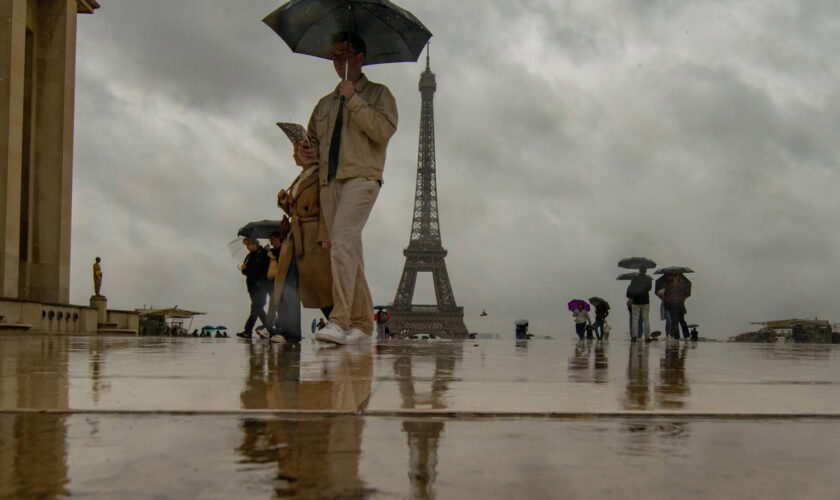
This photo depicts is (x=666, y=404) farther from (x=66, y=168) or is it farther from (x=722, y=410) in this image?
(x=66, y=168)

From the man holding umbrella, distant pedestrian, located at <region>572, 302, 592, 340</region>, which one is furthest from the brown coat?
distant pedestrian, located at <region>572, 302, 592, 340</region>

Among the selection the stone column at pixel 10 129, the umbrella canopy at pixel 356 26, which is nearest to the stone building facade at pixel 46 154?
the stone column at pixel 10 129

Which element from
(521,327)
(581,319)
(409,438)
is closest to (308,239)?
(409,438)

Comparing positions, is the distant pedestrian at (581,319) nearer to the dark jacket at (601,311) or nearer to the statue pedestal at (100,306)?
the dark jacket at (601,311)

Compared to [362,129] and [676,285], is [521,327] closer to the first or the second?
[676,285]

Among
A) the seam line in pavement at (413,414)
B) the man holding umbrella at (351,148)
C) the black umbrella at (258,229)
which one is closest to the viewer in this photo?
the seam line in pavement at (413,414)

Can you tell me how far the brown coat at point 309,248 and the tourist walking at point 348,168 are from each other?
0.49 metres

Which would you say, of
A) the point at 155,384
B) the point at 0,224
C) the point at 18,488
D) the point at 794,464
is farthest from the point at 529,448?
the point at 0,224

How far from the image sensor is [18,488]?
1.46 metres

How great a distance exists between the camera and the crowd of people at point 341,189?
764cm

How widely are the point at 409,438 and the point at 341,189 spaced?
5.86 metres

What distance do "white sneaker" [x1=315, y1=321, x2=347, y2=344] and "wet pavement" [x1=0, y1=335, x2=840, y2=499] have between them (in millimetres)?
3689

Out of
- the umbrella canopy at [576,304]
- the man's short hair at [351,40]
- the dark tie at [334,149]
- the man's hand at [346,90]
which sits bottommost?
the umbrella canopy at [576,304]

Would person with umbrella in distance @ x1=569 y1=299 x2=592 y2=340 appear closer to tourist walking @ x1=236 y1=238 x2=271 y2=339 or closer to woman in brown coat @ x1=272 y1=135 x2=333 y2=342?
tourist walking @ x1=236 y1=238 x2=271 y2=339
